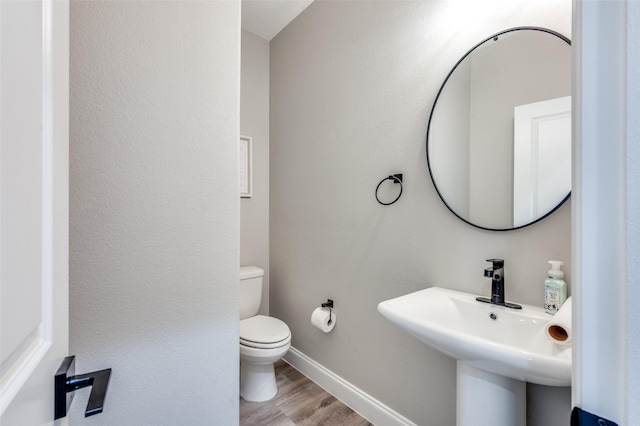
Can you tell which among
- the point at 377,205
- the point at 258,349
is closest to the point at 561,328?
the point at 377,205

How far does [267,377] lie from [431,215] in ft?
4.80

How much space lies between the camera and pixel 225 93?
3.33ft

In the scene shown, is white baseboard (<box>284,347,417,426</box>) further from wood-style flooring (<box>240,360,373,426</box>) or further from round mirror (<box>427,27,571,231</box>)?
round mirror (<box>427,27,571,231</box>)

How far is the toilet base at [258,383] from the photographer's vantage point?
1.82m

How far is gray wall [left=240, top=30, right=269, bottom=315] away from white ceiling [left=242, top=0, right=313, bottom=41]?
0.09 m

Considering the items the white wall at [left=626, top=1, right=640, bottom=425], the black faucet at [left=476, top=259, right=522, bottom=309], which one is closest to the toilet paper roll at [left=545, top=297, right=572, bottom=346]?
the black faucet at [left=476, top=259, right=522, bottom=309]

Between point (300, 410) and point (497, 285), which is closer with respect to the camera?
point (497, 285)

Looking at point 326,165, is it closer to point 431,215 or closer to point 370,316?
point 431,215

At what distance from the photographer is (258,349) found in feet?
5.61

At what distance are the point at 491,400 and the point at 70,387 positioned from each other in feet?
3.78

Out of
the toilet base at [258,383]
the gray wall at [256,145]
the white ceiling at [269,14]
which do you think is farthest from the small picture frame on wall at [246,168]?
the toilet base at [258,383]

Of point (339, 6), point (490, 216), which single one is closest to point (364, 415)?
point (490, 216)

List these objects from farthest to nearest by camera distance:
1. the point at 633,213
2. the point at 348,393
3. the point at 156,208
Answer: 1. the point at 348,393
2. the point at 156,208
3. the point at 633,213

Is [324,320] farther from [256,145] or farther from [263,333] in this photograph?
[256,145]
